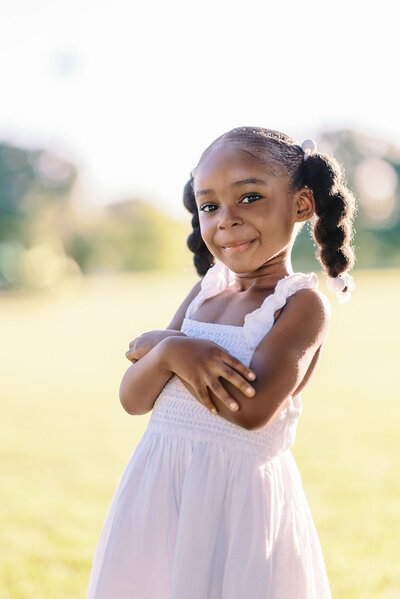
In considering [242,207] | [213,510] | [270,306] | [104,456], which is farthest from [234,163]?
[104,456]

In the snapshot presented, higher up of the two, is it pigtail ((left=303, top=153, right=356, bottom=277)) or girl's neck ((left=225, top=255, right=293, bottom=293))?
pigtail ((left=303, top=153, right=356, bottom=277))

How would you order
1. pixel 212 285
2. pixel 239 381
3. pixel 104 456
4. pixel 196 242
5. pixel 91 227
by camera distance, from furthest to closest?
pixel 91 227
pixel 104 456
pixel 196 242
pixel 212 285
pixel 239 381

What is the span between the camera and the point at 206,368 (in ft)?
4.71

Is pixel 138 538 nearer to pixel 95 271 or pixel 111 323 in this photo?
pixel 111 323

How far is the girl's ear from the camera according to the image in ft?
5.37

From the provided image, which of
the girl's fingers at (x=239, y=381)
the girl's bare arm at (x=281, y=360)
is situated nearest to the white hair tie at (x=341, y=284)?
the girl's bare arm at (x=281, y=360)

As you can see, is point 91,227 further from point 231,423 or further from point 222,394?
point 222,394

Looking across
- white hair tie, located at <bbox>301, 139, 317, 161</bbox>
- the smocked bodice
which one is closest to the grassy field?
the smocked bodice

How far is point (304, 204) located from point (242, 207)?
18 centimetres

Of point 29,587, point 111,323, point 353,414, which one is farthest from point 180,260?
point 29,587

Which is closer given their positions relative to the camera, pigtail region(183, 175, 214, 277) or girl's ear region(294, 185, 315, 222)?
girl's ear region(294, 185, 315, 222)

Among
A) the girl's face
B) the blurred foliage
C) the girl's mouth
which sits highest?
the blurred foliage

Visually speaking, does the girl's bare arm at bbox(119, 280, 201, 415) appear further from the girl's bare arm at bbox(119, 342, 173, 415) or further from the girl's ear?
the girl's ear

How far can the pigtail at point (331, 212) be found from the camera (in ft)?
5.39
